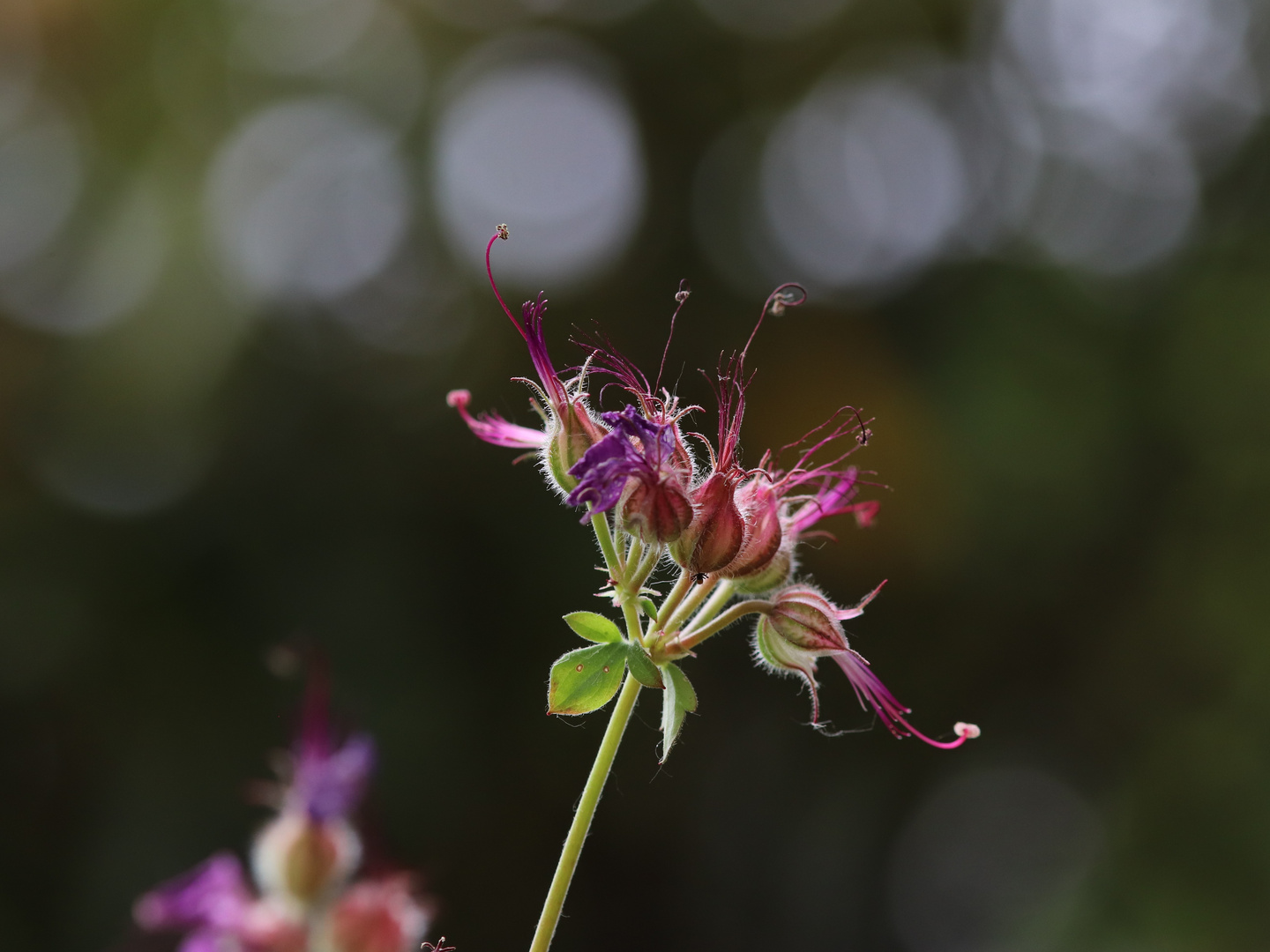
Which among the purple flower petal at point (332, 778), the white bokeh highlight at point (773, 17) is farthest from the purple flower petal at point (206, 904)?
the white bokeh highlight at point (773, 17)

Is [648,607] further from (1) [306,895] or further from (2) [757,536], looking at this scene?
(1) [306,895]

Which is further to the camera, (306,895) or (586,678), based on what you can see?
(306,895)

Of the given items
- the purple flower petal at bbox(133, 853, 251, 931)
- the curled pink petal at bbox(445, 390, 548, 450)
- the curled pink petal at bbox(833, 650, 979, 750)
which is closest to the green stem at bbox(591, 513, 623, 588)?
the curled pink petal at bbox(445, 390, 548, 450)

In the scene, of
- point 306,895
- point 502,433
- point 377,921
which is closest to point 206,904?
point 306,895

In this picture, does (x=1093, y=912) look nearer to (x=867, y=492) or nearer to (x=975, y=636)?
(x=975, y=636)

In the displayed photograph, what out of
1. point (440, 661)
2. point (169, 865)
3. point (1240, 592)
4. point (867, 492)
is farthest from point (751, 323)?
point (169, 865)

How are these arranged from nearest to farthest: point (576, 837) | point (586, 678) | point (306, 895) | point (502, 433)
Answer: point (576, 837) → point (586, 678) → point (502, 433) → point (306, 895)

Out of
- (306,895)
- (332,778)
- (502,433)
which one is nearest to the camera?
(502,433)
